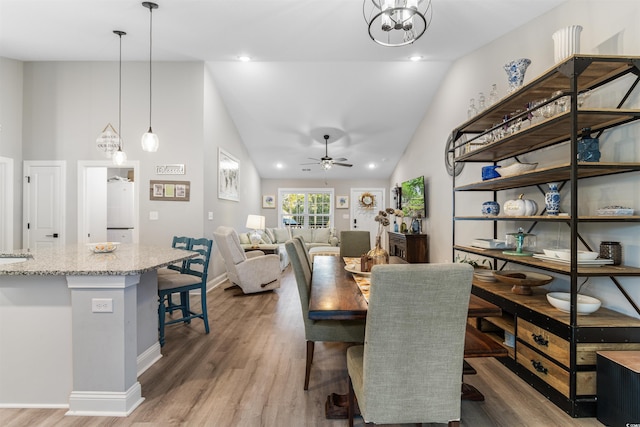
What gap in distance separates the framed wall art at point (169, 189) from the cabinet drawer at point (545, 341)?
419 cm

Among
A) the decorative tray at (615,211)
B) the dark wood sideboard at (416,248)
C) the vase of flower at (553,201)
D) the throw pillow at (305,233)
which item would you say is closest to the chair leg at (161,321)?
the vase of flower at (553,201)

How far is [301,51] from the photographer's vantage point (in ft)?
13.1

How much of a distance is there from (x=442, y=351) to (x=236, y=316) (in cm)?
280

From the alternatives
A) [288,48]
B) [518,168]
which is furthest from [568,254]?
[288,48]

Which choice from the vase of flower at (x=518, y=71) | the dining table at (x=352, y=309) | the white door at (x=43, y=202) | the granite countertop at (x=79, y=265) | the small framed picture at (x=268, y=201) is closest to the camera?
the dining table at (x=352, y=309)

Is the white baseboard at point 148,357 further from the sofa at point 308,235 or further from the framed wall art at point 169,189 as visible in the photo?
the sofa at point 308,235

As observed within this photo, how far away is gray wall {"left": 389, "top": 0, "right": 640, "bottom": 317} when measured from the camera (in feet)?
6.68

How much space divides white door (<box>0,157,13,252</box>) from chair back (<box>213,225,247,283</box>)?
3.02m

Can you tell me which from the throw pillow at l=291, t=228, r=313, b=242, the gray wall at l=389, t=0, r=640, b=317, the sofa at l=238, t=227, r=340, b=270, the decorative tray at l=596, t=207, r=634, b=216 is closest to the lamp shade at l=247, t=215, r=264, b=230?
the sofa at l=238, t=227, r=340, b=270

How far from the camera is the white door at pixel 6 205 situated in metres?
4.28

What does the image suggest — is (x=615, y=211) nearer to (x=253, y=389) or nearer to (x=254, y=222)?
(x=253, y=389)

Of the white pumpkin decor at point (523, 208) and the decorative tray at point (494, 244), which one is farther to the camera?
the decorative tray at point (494, 244)

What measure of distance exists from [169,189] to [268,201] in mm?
4889

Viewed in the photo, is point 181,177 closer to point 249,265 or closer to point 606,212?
Answer: point 249,265
